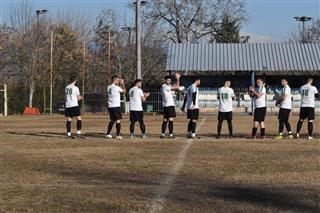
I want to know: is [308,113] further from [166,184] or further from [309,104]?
[166,184]

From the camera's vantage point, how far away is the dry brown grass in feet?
25.8

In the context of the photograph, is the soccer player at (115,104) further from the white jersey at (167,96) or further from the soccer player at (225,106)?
the soccer player at (225,106)

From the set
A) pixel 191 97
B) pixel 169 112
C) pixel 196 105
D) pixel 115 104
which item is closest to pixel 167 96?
pixel 169 112

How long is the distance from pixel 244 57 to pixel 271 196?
40584 millimetres

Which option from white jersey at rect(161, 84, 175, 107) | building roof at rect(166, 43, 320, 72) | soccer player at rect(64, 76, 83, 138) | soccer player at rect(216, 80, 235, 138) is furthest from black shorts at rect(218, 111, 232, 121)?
building roof at rect(166, 43, 320, 72)

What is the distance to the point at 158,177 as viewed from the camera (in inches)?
403

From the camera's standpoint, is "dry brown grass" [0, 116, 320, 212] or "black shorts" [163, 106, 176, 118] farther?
"black shorts" [163, 106, 176, 118]

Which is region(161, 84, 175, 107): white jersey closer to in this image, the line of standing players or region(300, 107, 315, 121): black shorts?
the line of standing players

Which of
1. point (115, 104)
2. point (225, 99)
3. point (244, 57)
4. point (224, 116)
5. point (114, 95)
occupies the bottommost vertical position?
point (224, 116)

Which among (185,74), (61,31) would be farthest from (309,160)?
(61,31)

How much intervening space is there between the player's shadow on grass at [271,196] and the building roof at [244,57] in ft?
123

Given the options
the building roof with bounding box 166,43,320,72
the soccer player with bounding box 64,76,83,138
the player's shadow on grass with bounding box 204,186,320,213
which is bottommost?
the player's shadow on grass with bounding box 204,186,320,213

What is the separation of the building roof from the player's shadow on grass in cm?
3739

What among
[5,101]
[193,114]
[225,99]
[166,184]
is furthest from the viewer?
[5,101]
